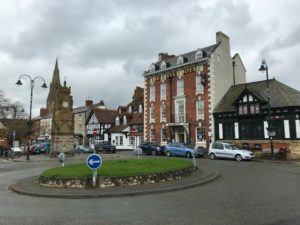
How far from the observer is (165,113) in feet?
152

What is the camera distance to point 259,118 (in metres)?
35.7

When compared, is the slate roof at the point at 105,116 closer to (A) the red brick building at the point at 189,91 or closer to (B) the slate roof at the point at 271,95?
(A) the red brick building at the point at 189,91

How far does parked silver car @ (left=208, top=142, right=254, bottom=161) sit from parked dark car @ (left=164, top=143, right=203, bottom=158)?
2.24 metres

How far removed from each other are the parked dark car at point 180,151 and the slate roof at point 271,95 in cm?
783

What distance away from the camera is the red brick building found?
136 feet

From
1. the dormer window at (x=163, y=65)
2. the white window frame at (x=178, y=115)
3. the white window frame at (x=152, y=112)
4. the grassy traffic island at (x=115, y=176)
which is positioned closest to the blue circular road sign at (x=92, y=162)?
the grassy traffic island at (x=115, y=176)

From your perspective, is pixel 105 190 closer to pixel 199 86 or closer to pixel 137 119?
pixel 199 86

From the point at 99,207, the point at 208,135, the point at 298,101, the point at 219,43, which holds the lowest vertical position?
the point at 99,207

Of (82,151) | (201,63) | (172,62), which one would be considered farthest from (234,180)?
(82,151)

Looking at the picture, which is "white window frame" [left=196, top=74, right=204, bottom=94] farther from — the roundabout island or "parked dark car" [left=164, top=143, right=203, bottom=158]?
the roundabout island

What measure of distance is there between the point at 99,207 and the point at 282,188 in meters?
7.78

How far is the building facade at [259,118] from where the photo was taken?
32906 mm

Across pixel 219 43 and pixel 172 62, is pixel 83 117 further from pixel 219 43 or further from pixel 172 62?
pixel 219 43

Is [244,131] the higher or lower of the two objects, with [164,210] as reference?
higher
